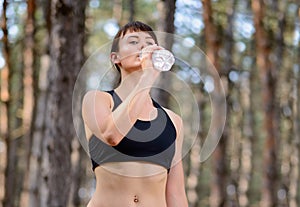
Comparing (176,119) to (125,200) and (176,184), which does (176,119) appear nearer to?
(176,184)

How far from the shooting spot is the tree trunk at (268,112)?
13.3 metres

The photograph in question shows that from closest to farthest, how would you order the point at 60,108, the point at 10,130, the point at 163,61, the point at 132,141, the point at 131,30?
the point at 163,61 → the point at 132,141 → the point at 131,30 → the point at 60,108 → the point at 10,130

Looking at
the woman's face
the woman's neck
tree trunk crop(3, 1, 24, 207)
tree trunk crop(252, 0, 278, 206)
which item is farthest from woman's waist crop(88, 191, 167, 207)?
tree trunk crop(252, 0, 278, 206)

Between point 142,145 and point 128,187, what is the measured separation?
0.54 feet

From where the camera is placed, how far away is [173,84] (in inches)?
116

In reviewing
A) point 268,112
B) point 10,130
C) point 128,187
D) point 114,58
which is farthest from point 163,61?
point 10,130

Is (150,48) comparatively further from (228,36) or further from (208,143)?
(228,36)

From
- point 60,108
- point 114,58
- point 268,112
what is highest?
point 114,58

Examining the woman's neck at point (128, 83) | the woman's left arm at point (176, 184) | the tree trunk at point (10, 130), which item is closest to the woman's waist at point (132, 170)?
the woman's left arm at point (176, 184)

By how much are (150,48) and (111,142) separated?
32 centimetres

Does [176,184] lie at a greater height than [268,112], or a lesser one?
greater

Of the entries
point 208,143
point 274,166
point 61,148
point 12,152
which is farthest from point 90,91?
point 12,152

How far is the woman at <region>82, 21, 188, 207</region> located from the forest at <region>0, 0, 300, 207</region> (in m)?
0.06

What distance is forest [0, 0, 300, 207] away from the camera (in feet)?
8.72
